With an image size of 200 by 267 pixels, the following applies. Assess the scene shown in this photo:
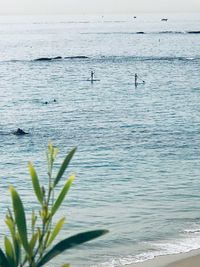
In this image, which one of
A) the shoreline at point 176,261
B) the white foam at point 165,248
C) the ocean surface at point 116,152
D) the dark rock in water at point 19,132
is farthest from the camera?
the dark rock in water at point 19,132

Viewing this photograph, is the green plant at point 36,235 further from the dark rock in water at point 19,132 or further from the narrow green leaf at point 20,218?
the dark rock in water at point 19,132

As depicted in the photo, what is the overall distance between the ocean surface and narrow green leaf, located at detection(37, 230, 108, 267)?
4.95m

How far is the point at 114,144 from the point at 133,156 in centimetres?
435

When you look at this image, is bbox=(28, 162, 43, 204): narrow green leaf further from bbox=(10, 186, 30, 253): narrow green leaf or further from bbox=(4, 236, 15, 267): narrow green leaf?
bbox=(4, 236, 15, 267): narrow green leaf

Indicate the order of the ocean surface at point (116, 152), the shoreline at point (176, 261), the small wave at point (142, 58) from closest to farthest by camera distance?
the shoreline at point (176, 261) < the ocean surface at point (116, 152) < the small wave at point (142, 58)

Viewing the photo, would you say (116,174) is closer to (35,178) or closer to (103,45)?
(35,178)

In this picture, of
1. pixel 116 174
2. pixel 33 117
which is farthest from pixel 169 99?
pixel 116 174

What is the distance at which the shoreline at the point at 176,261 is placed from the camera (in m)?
19.4

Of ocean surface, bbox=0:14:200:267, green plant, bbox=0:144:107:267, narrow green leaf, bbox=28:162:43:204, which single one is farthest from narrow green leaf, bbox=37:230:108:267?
ocean surface, bbox=0:14:200:267

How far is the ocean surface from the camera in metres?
23.5

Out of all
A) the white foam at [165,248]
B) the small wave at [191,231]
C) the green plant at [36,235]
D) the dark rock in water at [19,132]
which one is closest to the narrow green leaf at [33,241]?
the green plant at [36,235]

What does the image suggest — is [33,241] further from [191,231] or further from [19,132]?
[19,132]

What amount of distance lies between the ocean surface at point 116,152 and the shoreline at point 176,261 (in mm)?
472

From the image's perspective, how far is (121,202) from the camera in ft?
93.1
